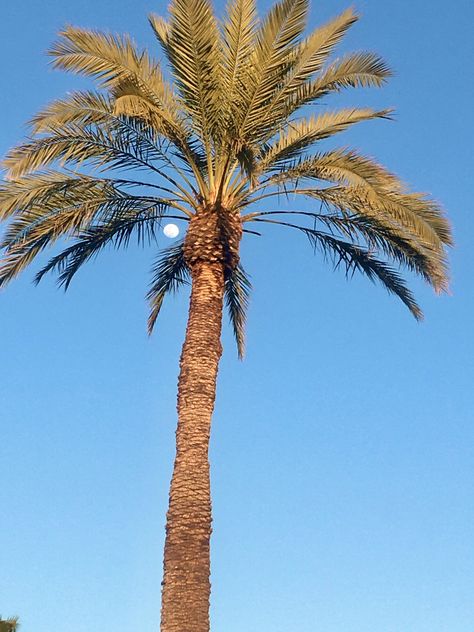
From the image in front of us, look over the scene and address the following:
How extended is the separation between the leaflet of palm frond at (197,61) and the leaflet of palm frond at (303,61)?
85 cm

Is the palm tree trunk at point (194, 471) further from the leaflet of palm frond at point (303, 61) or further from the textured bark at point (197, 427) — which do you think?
the leaflet of palm frond at point (303, 61)

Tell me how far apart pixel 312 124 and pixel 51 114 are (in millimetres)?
4184

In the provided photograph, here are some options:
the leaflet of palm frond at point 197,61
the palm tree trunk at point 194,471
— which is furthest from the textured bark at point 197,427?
the leaflet of palm frond at point 197,61

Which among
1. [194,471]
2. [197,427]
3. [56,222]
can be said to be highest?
[56,222]

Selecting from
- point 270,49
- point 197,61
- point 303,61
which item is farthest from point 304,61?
point 197,61

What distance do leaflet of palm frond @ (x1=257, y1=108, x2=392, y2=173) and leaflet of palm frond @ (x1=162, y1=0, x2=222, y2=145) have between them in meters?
0.99

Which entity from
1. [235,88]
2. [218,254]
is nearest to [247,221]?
[218,254]

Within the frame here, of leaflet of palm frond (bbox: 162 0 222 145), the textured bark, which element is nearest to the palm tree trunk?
the textured bark

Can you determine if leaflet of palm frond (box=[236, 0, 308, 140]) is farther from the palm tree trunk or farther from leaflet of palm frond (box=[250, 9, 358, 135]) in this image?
the palm tree trunk

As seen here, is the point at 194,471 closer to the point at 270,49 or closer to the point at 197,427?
the point at 197,427

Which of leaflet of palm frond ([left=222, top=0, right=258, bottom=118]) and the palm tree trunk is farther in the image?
leaflet of palm frond ([left=222, top=0, right=258, bottom=118])

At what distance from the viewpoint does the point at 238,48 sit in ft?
49.5

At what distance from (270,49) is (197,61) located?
1.16m

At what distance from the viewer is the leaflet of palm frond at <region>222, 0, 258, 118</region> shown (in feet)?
49.4
